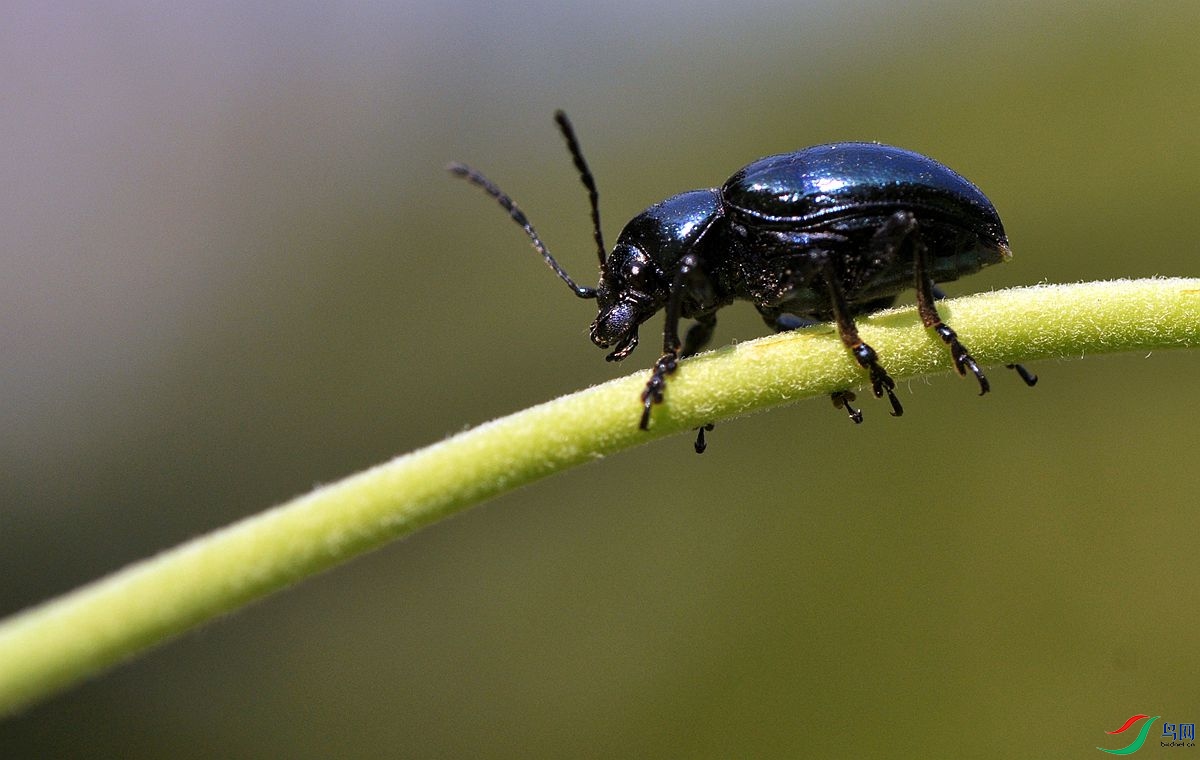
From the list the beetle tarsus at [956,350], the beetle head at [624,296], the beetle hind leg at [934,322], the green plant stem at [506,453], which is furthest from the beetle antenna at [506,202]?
the beetle tarsus at [956,350]

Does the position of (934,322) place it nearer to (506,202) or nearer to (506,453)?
(506,453)

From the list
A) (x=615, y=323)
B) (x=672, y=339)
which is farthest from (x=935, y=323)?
(x=615, y=323)

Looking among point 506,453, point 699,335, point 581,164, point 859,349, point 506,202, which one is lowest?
point 699,335

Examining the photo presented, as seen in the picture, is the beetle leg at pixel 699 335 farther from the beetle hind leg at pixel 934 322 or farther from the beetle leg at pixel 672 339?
the beetle hind leg at pixel 934 322

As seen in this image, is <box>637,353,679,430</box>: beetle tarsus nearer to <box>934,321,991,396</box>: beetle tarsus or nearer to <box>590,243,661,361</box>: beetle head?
<box>934,321,991,396</box>: beetle tarsus

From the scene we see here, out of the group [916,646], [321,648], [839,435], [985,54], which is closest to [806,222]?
[916,646]

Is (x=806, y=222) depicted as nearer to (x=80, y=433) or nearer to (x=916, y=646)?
(x=916, y=646)

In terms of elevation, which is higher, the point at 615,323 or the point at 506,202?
the point at 506,202
